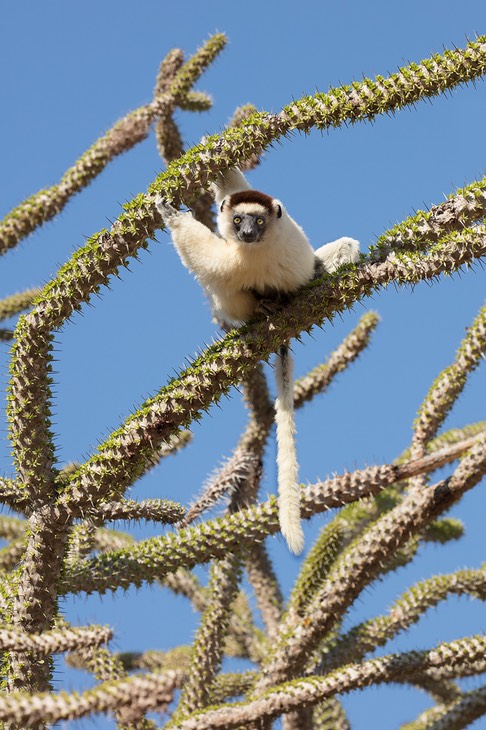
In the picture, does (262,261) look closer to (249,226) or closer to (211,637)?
(249,226)

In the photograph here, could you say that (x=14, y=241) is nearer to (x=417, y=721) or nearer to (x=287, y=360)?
(x=287, y=360)

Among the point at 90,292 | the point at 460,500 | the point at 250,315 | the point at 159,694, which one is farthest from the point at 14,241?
the point at 159,694

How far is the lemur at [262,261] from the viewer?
24.1 feet

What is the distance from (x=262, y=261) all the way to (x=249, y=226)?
0.32 m

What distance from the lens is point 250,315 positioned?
309 inches

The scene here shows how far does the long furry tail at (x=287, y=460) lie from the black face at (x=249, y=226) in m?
1.09

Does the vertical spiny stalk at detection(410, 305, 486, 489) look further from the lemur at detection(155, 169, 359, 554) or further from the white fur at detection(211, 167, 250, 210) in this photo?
the white fur at detection(211, 167, 250, 210)

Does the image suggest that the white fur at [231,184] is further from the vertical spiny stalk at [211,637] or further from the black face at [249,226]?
the vertical spiny stalk at [211,637]

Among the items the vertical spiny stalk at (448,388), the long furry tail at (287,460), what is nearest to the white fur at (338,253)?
the long furry tail at (287,460)

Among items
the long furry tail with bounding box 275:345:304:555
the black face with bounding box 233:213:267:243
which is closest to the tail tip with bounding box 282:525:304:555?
the long furry tail with bounding box 275:345:304:555

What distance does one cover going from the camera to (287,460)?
24.6 ft

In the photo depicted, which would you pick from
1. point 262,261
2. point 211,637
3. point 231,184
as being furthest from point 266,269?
point 211,637

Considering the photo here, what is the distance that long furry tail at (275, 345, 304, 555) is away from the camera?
274 inches

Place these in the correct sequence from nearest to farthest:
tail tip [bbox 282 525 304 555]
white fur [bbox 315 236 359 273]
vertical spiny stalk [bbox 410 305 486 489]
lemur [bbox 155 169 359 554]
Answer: tail tip [bbox 282 525 304 555] < lemur [bbox 155 169 359 554] < white fur [bbox 315 236 359 273] < vertical spiny stalk [bbox 410 305 486 489]
